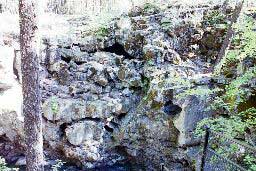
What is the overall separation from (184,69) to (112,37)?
2.96 metres

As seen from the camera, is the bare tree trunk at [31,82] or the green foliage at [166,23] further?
the green foliage at [166,23]

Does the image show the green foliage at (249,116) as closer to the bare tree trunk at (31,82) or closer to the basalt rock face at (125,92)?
the basalt rock face at (125,92)

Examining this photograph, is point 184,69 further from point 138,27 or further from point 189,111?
point 138,27

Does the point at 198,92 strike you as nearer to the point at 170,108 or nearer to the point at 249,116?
the point at 249,116

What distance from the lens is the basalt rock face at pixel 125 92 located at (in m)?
8.64

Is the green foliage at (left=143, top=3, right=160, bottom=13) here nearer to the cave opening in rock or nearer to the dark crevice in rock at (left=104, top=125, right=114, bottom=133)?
the cave opening in rock

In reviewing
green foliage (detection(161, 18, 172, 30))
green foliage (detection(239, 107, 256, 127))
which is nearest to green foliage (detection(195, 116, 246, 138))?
green foliage (detection(239, 107, 256, 127))

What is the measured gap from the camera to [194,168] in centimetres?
782

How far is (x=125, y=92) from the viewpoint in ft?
32.7

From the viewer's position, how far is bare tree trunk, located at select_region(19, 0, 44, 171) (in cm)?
622

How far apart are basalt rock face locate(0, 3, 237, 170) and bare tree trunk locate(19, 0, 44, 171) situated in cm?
262

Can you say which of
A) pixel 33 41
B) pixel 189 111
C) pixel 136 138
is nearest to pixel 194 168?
pixel 189 111

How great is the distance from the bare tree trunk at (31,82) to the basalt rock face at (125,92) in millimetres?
2618

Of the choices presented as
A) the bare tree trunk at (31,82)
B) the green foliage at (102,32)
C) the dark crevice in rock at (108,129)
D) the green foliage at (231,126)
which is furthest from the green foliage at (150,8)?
the bare tree trunk at (31,82)
